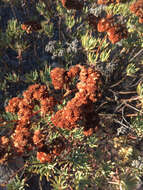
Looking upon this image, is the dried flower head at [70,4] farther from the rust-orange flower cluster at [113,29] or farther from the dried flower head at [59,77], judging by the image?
the dried flower head at [59,77]

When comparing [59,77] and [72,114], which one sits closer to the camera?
[72,114]

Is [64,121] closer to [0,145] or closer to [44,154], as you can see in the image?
[44,154]

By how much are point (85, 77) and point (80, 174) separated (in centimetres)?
86

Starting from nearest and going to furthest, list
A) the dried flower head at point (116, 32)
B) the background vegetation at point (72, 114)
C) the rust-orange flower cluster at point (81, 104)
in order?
the rust-orange flower cluster at point (81, 104), the background vegetation at point (72, 114), the dried flower head at point (116, 32)

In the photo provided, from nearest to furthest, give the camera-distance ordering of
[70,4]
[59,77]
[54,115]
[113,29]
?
[54,115] < [59,77] < [113,29] < [70,4]

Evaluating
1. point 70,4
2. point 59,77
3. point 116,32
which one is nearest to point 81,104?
point 59,77

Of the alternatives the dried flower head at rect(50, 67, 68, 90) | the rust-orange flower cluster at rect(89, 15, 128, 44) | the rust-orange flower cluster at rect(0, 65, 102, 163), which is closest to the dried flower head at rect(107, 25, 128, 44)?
the rust-orange flower cluster at rect(89, 15, 128, 44)

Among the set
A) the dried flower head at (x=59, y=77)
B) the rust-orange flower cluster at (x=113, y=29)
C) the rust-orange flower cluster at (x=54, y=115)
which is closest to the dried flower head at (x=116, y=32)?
the rust-orange flower cluster at (x=113, y=29)

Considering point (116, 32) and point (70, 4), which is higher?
point (70, 4)

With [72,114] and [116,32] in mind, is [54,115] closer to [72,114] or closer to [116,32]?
[72,114]

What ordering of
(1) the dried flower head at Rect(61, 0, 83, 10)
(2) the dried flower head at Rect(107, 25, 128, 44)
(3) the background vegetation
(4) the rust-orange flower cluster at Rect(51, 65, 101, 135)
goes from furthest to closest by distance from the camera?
(1) the dried flower head at Rect(61, 0, 83, 10), (2) the dried flower head at Rect(107, 25, 128, 44), (3) the background vegetation, (4) the rust-orange flower cluster at Rect(51, 65, 101, 135)

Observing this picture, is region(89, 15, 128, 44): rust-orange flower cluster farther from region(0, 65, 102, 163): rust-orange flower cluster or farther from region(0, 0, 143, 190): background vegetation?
region(0, 65, 102, 163): rust-orange flower cluster

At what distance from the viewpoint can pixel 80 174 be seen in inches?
58.4

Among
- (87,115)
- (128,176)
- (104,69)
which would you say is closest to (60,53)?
(104,69)
